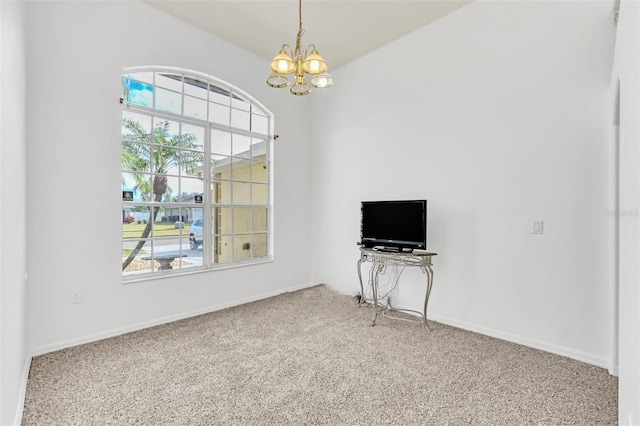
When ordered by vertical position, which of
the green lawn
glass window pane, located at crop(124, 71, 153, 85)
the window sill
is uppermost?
glass window pane, located at crop(124, 71, 153, 85)

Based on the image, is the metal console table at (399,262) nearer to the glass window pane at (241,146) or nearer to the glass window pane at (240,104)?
the glass window pane at (241,146)

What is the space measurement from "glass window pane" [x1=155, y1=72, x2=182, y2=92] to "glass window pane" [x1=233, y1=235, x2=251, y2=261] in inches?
76.8

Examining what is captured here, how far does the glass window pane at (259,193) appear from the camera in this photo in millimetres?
4359

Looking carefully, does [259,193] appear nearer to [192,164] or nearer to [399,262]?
[192,164]

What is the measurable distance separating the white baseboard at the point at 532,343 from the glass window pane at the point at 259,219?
2517 millimetres

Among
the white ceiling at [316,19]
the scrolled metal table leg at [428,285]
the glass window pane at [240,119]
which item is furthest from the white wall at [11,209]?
the scrolled metal table leg at [428,285]

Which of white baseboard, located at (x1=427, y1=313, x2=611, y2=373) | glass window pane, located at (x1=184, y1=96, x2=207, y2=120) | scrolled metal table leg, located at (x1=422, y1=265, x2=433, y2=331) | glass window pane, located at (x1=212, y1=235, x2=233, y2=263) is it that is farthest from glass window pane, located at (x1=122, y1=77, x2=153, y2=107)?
white baseboard, located at (x1=427, y1=313, x2=611, y2=373)

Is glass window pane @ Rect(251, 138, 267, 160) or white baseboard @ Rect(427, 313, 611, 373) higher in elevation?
glass window pane @ Rect(251, 138, 267, 160)

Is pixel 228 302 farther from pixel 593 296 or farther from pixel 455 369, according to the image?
pixel 593 296

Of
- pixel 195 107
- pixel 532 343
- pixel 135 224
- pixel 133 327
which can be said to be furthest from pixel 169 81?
pixel 532 343

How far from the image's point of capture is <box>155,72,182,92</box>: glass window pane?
3.44 m

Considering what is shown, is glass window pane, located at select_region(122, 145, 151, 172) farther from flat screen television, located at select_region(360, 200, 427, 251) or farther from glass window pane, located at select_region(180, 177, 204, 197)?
flat screen television, located at select_region(360, 200, 427, 251)

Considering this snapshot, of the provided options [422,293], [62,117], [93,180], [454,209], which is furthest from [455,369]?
[62,117]

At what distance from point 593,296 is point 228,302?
3701 millimetres
